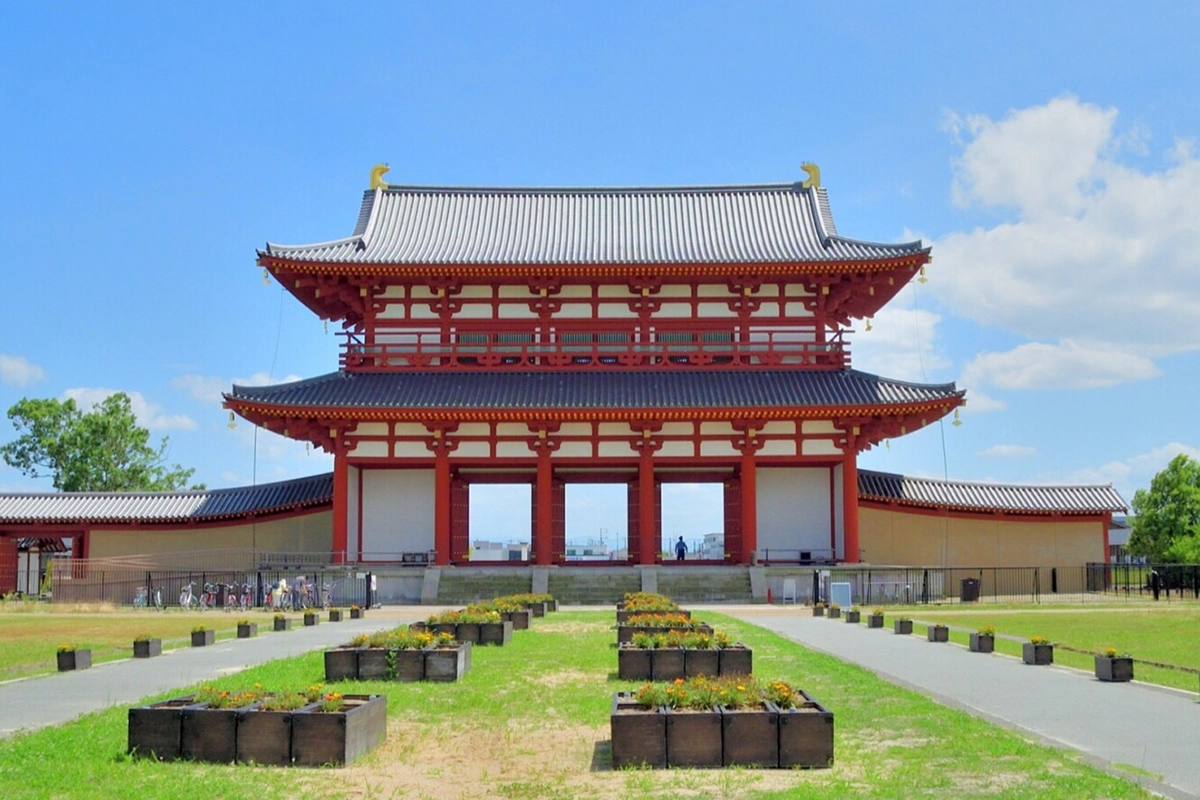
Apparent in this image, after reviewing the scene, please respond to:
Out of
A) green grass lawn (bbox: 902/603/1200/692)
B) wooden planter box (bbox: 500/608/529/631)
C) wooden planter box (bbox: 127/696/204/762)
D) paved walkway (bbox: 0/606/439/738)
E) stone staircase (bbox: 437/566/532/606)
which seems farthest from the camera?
stone staircase (bbox: 437/566/532/606)

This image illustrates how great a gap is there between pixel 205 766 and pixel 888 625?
20.1 m

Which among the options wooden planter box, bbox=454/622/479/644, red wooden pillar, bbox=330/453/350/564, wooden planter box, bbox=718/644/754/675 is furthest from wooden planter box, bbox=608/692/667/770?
red wooden pillar, bbox=330/453/350/564

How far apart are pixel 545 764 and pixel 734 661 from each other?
5.47m

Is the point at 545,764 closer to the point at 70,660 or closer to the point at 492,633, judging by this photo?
the point at 70,660

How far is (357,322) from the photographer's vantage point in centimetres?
4269

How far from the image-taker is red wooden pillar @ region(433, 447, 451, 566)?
37.6 m

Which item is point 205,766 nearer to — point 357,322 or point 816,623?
point 816,623

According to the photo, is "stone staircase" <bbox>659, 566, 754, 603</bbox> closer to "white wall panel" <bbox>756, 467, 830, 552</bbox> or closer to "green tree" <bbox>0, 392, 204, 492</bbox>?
"white wall panel" <bbox>756, 467, 830, 552</bbox>

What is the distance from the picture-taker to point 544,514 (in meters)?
37.8

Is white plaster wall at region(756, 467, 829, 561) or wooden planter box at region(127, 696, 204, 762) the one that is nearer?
wooden planter box at region(127, 696, 204, 762)

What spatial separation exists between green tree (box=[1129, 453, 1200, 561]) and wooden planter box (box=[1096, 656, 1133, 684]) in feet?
116

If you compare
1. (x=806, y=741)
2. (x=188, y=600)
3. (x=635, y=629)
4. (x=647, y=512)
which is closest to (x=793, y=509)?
(x=647, y=512)

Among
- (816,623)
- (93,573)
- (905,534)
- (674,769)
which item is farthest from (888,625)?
(93,573)

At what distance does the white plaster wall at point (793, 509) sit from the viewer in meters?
38.6
